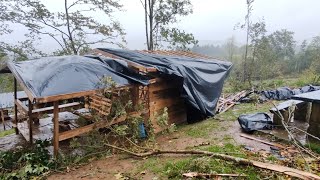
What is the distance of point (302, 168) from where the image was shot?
4707 millimetres

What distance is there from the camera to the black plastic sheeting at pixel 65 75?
5.46m

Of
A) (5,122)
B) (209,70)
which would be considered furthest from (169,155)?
(5,122)

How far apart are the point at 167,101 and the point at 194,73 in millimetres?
1297

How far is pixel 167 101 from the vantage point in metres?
8.59

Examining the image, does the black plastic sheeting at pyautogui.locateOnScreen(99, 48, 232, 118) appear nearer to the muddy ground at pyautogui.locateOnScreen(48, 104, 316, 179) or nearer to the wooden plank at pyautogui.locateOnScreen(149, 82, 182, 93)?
the wooden plank at pyautogui.locateOnScreen(149, 82, 182, 93)

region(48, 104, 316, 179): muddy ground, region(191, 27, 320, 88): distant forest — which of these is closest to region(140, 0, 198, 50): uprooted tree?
region(191, 27, 320, 88): distant forest

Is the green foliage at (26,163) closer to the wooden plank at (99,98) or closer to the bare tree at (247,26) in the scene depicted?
the wooden plank at (99,98)

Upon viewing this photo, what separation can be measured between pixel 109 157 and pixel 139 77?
2.29 m

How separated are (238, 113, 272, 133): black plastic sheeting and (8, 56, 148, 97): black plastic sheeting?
3047 mm

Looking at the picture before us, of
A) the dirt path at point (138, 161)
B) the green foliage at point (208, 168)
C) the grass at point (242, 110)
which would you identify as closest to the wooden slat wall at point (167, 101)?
the dirt path at point (138, 161)

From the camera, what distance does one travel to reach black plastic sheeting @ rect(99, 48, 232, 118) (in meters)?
8.02

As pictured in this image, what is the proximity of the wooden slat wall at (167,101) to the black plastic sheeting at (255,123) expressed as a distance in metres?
2.15

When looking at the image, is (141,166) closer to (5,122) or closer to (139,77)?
(139,77)

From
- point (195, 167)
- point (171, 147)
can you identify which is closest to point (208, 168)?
point (195, 167)
